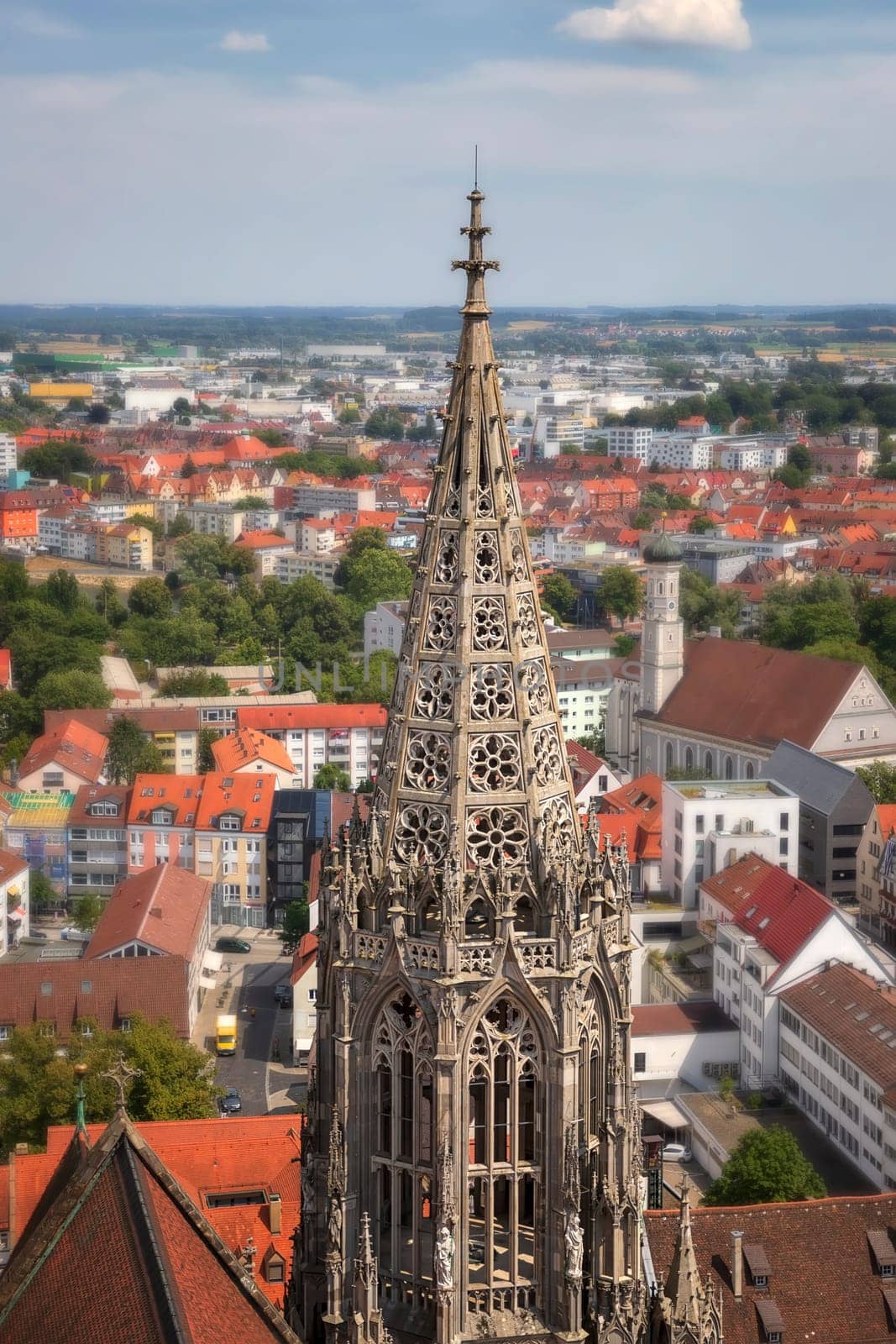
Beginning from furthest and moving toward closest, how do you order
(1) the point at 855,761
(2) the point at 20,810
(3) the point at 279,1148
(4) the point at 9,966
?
1. (1) the point at 855,761
2. (2) the point at 20,810
3. (4) the point at 9,966
4. (3) the point at 279,1148

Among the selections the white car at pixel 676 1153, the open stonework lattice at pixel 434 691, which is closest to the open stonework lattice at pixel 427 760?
the open stonework lattice at pixel 434 691

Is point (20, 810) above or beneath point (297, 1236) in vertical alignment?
beneath

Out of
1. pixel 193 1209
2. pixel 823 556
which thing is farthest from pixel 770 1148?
pixel 823 556

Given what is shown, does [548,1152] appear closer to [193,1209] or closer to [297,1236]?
[297,1236]

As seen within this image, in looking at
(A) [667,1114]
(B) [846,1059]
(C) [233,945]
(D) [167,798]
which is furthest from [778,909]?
(D) [167,798]

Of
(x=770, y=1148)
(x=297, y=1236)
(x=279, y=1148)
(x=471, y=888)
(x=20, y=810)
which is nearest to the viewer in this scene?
(x=471, y=888)

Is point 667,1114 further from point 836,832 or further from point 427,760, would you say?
point 427,760
